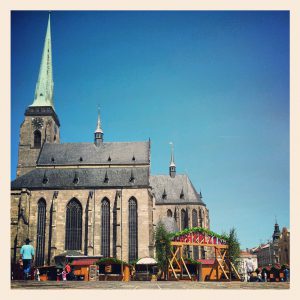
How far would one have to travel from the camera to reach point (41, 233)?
142ft

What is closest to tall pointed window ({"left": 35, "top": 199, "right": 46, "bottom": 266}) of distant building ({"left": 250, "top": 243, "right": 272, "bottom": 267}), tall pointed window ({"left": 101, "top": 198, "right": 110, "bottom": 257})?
tall pointed window ({"left": 101, "top": 198, "right": 110, "bottom": 257})

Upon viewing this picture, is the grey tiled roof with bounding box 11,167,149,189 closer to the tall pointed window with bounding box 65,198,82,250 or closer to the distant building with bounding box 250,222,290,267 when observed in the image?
the tall pointed window with bounding box 65,198,82,250

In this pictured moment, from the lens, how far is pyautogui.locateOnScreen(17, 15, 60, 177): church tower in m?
54.4

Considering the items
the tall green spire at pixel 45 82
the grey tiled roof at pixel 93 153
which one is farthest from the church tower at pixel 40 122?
the grey tiled roof at pixel 93 153

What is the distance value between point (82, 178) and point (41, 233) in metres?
7.51

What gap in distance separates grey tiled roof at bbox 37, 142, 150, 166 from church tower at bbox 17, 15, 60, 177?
6.06 feet

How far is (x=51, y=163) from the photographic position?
52.5 metres

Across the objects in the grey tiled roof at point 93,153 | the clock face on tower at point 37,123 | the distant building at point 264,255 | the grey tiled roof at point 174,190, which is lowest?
the distant building at point 264,255

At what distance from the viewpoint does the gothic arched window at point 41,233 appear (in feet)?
140

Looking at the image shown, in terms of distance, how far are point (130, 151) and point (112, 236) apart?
14756 millimetres

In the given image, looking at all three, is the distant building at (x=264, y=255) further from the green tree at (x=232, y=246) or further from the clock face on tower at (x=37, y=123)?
the green tree at (x=232, y=246)

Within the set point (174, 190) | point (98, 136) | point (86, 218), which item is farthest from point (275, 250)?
point (86, 218)

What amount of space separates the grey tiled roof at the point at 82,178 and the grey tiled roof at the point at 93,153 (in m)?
5.36
